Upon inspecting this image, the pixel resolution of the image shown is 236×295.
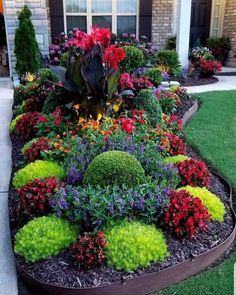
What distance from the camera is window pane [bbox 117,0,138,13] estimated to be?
35.8ft

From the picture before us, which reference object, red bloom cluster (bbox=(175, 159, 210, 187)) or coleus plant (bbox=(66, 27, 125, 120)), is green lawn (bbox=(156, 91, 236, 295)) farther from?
coleus plant (bbox=(66, 27, 125, 120))

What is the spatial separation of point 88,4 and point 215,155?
26.6 feet

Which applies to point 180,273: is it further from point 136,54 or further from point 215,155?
point 136,54

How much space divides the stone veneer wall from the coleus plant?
5.58 metres

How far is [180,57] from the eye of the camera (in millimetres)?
9906

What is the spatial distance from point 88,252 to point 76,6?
9.86 metres

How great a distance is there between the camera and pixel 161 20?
11.3 meters

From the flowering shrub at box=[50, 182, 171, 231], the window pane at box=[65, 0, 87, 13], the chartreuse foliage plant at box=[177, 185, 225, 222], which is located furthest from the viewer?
the window pane at box=[65, 0, 87, 13]

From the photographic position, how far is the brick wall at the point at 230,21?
11.8 meters

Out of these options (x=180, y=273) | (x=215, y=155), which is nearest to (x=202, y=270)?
Result: (x=180, y=273)

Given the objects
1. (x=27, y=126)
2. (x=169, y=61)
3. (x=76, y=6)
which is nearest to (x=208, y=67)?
(x=169, y=61)

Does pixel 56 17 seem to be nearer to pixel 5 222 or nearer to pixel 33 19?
pixel 33 19

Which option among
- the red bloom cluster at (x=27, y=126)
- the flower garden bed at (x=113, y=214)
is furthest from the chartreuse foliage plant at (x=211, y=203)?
the red bloom cluster at (x=27, y=126)

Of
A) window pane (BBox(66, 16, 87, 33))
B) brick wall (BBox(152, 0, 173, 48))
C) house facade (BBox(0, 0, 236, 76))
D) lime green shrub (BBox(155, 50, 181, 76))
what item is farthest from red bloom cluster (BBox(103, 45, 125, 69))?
brick wall (BBox(152, 0, 173, 48))
